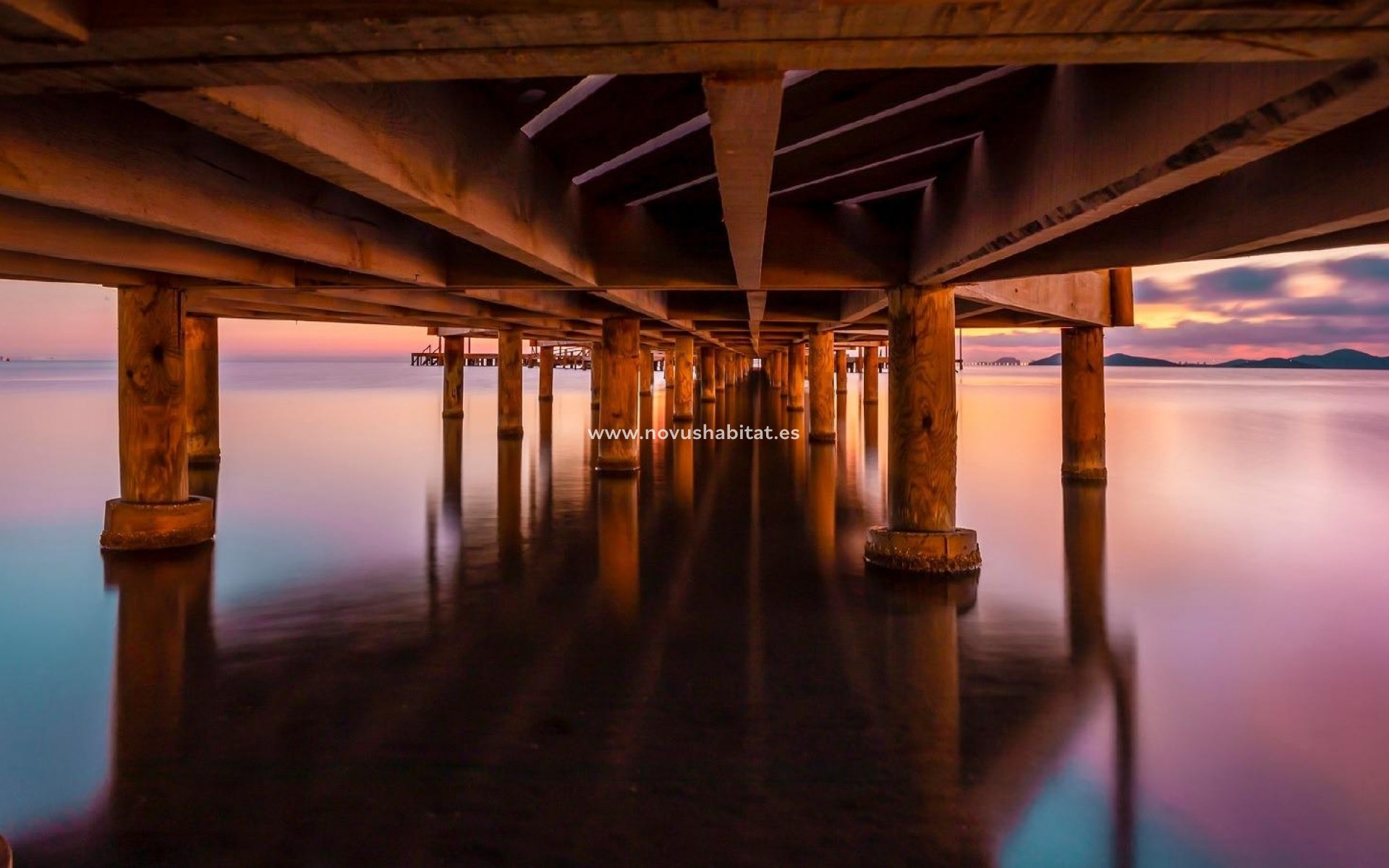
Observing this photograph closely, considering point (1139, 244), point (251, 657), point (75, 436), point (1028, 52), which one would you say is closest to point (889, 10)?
point (1028, 52)

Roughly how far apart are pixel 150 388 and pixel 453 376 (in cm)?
1616

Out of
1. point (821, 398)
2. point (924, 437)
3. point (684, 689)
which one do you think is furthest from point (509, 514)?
point (821, 398)

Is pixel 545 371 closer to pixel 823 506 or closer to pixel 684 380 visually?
pixel 684 380

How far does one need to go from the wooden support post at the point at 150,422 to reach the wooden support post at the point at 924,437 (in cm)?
702

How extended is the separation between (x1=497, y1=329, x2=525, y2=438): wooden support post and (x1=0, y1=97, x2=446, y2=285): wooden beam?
14110mm

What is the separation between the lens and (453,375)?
24562 millimetres

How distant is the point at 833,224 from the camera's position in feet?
25.4

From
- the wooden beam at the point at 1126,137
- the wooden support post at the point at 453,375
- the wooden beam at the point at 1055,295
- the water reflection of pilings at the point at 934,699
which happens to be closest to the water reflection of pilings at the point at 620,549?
the water reflection of pilings at the point at 934,699

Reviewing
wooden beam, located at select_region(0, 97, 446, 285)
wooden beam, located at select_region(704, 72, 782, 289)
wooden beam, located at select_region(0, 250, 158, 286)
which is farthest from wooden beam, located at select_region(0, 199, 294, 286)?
wooden beam, located at select_region(704, 72, 782, 289)

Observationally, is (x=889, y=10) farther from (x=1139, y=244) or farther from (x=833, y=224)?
(x=833, y=224)

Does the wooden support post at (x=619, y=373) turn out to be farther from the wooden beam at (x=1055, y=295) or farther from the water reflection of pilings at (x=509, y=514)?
the wooden beam at (x=1055, y=295)

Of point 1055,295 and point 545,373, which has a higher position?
point 545,373

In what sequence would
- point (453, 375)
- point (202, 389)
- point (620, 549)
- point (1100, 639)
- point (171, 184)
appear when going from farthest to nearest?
point (453, 375) → point (202, 389) → point (620, 549) → point (1100, 639) → point (171, 184)

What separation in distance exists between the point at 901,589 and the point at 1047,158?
4.20m
